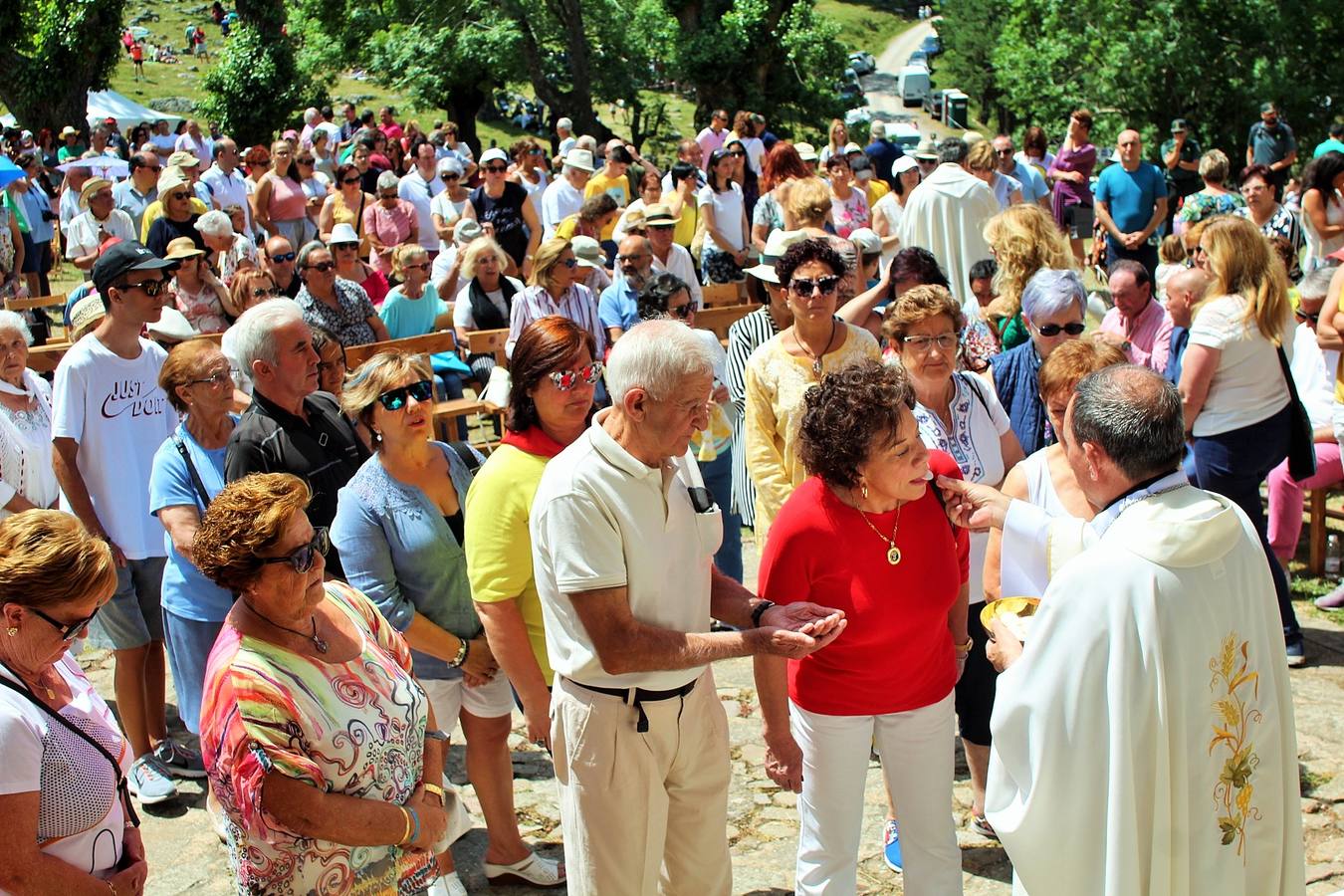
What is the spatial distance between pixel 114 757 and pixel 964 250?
6.84 m

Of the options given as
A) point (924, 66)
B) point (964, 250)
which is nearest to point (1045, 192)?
point (964, 250)

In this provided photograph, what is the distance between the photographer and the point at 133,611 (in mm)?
5117

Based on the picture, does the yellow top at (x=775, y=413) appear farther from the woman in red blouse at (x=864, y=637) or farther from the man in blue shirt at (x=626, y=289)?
the man in blue shirt at (x=626, y=289)

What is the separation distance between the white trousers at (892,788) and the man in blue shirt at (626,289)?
4.36m

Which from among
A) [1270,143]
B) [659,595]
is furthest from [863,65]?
[659,595]

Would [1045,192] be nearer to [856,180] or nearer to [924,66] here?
[856,180]

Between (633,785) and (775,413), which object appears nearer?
(633,785)

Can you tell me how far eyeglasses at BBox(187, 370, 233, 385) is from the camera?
4516 millimetres

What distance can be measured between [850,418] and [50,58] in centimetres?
3541

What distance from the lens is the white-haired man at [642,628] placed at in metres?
3.12

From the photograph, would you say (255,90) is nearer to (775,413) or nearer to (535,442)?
(775,413)

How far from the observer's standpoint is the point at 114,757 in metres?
2.99

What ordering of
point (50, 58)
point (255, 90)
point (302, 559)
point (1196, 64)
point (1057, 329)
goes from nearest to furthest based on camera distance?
1. point (302, 559)
2. point (1057, 329)
3. point (1196, 64)
4. point (255, 90)
5. point (50, 58)

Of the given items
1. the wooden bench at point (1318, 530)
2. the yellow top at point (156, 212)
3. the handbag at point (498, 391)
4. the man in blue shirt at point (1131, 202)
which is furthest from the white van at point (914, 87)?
the handbag at point (498, 391)
